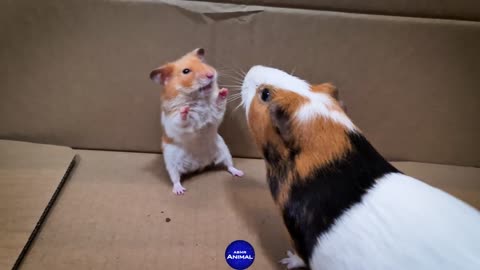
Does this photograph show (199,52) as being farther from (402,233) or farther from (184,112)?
(402,233)

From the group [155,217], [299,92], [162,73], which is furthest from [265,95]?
[155,217]

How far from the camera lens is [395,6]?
66.1 inches

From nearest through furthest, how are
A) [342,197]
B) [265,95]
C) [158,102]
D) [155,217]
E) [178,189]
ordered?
[342,197] → [265,95] → [155,217] → [178,189] → [158,102]

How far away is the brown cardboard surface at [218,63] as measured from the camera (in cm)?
168

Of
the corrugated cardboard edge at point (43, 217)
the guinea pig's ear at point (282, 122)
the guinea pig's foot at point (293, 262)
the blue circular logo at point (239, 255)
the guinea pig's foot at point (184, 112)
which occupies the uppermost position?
the guinea pig's ear at point (282, 122)

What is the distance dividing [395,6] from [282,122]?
86 cm

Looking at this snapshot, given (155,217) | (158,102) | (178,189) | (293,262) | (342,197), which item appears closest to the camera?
(342,197)

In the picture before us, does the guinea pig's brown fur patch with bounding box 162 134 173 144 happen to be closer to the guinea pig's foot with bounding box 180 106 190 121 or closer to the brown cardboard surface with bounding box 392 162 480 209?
the guinea pig's foot with bounding box 180 106 190 121

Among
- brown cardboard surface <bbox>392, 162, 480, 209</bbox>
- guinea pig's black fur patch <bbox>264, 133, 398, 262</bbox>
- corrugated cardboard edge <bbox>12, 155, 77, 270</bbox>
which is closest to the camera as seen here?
guinea pig's black fur patch <bbox>264, 133, 398, 262</bbox>

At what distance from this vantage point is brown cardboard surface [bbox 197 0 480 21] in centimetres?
167

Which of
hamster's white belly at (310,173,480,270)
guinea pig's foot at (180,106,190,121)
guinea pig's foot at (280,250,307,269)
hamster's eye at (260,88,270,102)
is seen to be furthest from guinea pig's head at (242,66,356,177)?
guinea pig's foot at (280,250,307,269)

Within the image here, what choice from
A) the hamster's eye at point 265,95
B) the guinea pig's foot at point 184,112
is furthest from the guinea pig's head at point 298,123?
the guinea pig's foot at point 184,112

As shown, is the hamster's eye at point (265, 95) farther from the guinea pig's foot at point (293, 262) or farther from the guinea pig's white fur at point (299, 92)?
the guinea pig's foot at point (293, 262)

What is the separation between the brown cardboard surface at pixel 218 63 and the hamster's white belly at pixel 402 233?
0.79 metres
